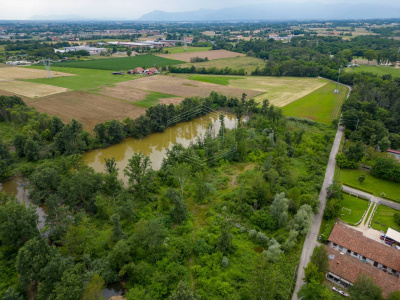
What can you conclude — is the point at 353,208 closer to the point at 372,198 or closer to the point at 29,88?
the point at 372,198

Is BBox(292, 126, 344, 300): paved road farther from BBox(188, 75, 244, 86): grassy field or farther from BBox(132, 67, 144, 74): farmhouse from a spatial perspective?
Answer: BBox(132, 67, 144, 74): farmhouse

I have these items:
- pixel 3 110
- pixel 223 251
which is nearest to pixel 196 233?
pixel 223 251

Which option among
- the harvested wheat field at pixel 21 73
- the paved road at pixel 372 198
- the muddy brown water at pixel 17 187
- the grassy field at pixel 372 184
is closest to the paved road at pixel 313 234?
the grassy field at pixel 372 184

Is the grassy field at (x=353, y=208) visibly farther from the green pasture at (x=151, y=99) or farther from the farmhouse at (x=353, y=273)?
the green pasture at (x=151, y=99)

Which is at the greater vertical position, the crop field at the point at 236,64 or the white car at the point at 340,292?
the crop field at the point at 236,64

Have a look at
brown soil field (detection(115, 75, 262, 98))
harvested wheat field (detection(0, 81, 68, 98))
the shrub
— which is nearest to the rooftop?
the shrub

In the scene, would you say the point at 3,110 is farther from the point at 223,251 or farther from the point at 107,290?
the point at 223,251
